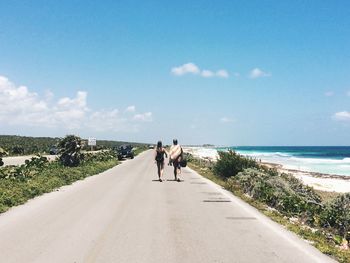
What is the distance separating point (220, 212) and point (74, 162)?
2213 cm

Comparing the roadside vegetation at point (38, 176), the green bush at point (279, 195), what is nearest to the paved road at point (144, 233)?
the roadside vegetation at point (38, 176)

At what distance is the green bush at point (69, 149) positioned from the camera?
33.2 m

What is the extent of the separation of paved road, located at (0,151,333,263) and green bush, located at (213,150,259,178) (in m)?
10.6

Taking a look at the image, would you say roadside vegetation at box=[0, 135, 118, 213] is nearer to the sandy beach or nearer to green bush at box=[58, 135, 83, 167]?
green bush at box=[58, 135, 83, 167]

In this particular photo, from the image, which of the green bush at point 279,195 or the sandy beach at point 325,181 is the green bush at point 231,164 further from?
the green bush at point 279,195

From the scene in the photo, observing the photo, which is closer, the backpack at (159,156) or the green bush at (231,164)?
the backpack at (159,156)

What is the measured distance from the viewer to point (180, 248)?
28.1 ft

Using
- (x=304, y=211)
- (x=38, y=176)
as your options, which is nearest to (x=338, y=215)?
(x=304, y=211)

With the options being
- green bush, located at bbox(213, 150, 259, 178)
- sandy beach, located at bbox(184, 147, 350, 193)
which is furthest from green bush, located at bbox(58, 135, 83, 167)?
green bush, located at bbox(213, 150, 259, 178)

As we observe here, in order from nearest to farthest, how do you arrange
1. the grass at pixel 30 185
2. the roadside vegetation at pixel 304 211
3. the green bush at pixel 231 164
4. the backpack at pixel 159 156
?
the roadside vegetation at pixel 304 211 < the grass at pixel 30 185 < the backpack at pixel 159 156 < the green bush at pixel 231 164

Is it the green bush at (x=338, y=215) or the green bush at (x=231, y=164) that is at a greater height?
the green bush at (x=231, y=164)

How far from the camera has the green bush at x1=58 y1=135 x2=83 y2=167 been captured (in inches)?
1309

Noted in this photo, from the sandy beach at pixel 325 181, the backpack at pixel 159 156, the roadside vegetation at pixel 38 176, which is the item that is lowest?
the sandy beach at pixel 325 181

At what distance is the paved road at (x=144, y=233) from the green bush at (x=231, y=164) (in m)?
10.6
